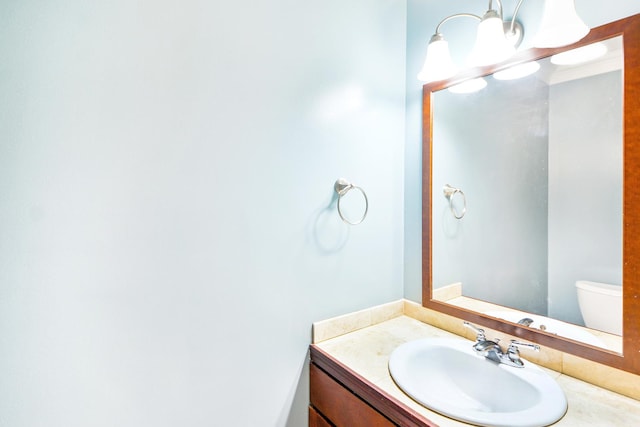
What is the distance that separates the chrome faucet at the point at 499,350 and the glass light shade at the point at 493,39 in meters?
0.99

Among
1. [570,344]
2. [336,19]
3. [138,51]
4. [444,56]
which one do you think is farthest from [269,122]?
[570,344]

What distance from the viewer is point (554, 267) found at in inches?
40.5

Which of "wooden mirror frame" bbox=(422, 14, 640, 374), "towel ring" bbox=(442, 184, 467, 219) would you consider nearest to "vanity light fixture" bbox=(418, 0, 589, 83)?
"wooden mirror frame" bbox=(422, 14, 640, 374)

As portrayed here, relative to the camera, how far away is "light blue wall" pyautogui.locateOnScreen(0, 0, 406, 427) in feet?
2.31

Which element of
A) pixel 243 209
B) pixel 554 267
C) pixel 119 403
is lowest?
pixel 119 403

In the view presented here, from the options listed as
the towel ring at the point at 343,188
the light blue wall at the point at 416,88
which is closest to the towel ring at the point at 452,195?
the light blue wall at the point at 416,88

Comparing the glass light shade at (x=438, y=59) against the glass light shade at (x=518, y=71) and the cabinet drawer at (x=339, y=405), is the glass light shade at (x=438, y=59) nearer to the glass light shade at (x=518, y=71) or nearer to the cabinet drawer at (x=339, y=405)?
the glass light shade at (x=518, y=71)

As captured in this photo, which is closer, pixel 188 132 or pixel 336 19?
pixel 188 132

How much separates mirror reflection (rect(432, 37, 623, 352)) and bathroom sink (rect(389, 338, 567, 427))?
20cm

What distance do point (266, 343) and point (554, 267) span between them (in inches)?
40.8

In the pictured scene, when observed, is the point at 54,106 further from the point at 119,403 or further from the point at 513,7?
the point at 513,7

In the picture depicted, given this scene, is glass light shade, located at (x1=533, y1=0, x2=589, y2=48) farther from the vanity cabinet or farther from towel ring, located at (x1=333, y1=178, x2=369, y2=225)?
the vanity cabinet

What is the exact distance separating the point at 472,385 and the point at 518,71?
1145 millimetres

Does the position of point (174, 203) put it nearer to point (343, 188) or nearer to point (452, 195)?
point (343, 188)
